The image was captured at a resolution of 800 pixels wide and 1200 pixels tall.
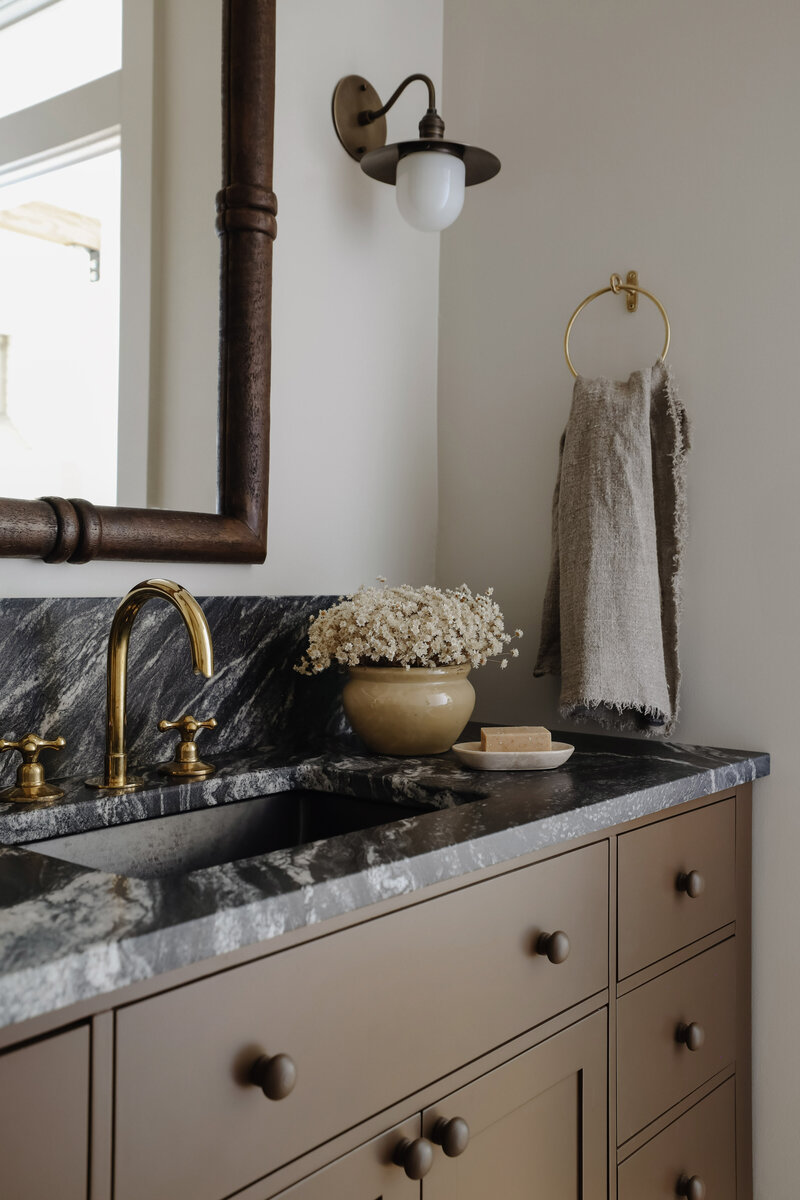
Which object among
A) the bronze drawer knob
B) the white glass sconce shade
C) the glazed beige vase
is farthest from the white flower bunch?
the bronze drawer knob

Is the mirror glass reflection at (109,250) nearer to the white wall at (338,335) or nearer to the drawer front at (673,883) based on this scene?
the white wall at (338,335)

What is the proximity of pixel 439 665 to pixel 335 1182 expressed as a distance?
702 millimetres

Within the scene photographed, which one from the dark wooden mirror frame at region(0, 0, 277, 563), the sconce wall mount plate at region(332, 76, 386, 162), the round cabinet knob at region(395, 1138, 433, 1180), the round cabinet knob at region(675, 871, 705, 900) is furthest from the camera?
the sconce wall mount plate at region(332, 76, 386, 162)

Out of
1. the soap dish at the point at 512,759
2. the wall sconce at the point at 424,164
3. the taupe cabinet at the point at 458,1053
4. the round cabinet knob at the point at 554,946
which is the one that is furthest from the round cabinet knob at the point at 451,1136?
the wall sconce at the point at 424,164

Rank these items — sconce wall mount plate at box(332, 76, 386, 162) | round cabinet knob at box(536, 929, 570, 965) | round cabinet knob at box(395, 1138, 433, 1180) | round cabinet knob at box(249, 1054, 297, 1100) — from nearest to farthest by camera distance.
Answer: round cabinet knob at box(249, 1054, 297, 1100) < round cabinet knob at box(395, 1138, 433, 1180) < round cabinet knob at box(536, 929, 570, 965) < sconce wall mount plate at box(332, 76, 386, 162)

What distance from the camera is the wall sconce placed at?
1.55 meters

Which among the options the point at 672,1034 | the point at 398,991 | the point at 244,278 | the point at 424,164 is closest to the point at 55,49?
the point at 244,278

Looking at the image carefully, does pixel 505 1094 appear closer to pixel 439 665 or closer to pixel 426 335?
pixel 439 665

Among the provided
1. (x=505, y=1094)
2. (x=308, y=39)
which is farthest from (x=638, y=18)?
(x=505, y=1094)

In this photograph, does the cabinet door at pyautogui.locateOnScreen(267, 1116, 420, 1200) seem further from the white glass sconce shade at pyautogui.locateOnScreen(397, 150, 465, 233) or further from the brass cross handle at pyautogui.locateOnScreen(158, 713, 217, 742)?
the white glass sconce shade at pyautogui.locateOnScreen(397, 150, 465, 233)

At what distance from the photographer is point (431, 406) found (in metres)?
1.86

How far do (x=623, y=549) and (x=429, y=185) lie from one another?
624 millimetres

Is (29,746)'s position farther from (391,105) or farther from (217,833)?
(391,105)

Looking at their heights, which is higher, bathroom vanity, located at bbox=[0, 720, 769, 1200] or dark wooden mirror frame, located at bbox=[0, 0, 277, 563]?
dark wooden mirror frame, located at bbox=[0, 0, 277, 563]
